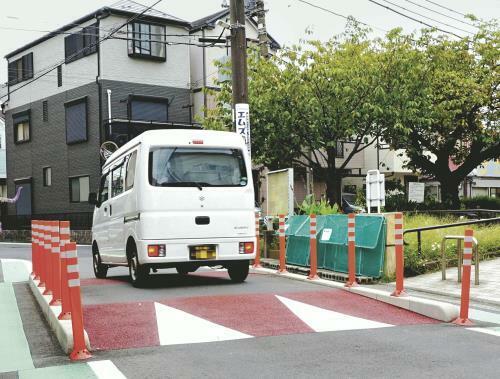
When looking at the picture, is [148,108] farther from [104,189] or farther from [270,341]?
[270,341]

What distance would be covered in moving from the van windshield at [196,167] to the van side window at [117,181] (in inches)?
57.2

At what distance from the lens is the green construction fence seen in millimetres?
11617

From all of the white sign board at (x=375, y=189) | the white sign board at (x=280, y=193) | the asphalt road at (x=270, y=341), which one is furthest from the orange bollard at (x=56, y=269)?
the white sign board at (x=280, y=193)

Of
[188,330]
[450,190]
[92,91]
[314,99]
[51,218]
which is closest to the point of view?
[188,330]

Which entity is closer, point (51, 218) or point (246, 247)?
point (246, 247)

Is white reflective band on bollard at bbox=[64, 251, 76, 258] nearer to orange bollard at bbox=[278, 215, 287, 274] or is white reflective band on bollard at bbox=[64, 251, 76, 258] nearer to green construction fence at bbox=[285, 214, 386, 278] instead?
orange bollard at bbox=[278, 215, 287, 274]

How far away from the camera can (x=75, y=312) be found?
19.3 feet

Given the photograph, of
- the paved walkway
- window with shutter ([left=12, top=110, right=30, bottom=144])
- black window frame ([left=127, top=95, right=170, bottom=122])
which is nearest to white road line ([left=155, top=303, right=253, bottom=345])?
the paved walkway

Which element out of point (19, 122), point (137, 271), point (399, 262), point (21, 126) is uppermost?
point (19, 122)

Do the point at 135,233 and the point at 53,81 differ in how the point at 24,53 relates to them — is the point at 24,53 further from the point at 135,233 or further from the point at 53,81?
the point at 135,233

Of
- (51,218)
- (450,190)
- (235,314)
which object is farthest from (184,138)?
(51,218)

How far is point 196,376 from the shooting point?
205 inches

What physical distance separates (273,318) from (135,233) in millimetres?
3604

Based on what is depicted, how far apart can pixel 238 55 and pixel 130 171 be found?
5.18m
